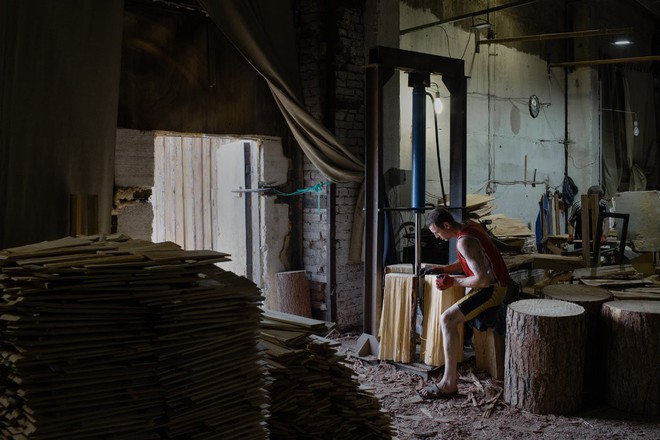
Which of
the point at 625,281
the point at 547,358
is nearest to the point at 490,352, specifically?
the point at 547,358

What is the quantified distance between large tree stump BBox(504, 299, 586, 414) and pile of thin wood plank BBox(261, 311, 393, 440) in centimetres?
172

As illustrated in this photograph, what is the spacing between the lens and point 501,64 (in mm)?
11805

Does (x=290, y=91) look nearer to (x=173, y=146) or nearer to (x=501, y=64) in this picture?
(x=173, y=146)

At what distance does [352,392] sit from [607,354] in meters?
2.65

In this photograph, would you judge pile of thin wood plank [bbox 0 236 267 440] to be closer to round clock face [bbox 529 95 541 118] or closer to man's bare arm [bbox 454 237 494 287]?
man's bare arm [bbox 454 237 494 287]

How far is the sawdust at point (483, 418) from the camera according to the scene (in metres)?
4.80

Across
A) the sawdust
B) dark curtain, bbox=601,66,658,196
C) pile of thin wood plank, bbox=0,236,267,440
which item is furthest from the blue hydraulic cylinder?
dark curtain, bbox=601,66,658,196

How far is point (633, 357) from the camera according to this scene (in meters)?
5.20

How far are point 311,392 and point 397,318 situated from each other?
268 cm

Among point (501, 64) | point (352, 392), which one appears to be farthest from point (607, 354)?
point (501, 64)

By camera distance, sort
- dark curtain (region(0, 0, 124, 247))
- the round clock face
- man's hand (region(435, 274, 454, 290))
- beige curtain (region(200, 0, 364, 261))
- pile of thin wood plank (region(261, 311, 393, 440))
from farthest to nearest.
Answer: the round clock face → beige curtain (region(200, 0, 364, 261)) → man's hand (region(435, 274, 454, 290)) → dark curtain (region(0, 0, 124, 247)) → pile of thin wood plank (region(261, 311, 393, 440))

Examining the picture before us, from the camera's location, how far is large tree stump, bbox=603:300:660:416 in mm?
5141

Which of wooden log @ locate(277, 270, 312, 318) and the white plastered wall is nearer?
wooden log @ locate(277, 270, 312, 318)

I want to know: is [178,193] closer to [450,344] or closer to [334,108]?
[334,108]
